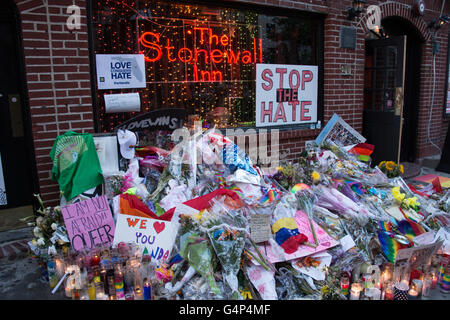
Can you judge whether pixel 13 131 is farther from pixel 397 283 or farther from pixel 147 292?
pixel 397 283

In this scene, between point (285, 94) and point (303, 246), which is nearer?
point (303, 246)

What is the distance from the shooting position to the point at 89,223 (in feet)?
10.5

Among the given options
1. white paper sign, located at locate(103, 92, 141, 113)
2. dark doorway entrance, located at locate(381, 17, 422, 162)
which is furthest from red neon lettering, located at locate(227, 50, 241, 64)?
dark doorway entrance, located at locate(381, 17, 422, 162)

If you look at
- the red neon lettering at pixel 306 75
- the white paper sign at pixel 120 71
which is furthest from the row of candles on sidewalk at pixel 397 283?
the red neon lettering at pixel 306 75

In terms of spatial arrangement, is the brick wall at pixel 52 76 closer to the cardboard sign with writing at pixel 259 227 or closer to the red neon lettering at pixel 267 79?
the cardboard sign with writing at pixel 259 227

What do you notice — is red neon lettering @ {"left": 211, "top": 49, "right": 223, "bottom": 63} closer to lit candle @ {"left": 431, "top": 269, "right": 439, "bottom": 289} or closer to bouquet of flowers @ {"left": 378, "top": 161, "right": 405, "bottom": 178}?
bouquet of flowers @ {"left": 378, "top": 161, "right": 405, "bottom": 178}

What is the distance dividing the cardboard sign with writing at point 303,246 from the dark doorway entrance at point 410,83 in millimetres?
5410

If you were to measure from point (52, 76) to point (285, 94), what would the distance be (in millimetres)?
3337

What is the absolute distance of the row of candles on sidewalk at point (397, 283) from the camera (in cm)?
291

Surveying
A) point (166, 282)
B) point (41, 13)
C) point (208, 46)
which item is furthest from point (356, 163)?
point (41, 13)

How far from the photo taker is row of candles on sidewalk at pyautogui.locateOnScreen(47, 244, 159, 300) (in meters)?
2.69

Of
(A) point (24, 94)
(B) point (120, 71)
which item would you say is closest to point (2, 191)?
(A) point (24, 94)

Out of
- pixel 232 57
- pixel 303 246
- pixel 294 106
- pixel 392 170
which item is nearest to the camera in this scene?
pixel 303 246

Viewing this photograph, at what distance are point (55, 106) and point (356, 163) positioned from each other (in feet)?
12.5
